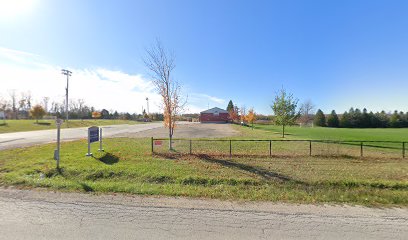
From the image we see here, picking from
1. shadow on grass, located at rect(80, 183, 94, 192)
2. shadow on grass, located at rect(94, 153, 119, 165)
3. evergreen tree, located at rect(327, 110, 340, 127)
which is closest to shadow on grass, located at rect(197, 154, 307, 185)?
shadow on grass, located at rect(94, 153, 119, 165)

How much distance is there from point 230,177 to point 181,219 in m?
3.50

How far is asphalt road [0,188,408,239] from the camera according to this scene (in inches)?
143

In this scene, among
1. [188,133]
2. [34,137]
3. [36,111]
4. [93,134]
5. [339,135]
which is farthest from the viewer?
[36,111]

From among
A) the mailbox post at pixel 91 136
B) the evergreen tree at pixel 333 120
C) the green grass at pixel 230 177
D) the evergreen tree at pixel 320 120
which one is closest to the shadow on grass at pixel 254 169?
the green grass at pixel 230 177

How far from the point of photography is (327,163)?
9781 mm

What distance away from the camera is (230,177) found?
7.39 metres

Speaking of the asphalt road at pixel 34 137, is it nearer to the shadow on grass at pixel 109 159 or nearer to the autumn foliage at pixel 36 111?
the shadow on grass at pixel 109 159

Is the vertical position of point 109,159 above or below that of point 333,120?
below

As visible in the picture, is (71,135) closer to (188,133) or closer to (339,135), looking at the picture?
(188,133)

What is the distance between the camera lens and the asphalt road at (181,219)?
3633 mm

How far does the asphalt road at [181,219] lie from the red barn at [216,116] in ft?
232

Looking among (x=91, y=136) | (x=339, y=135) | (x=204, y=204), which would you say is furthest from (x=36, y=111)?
(x=339, y=135)

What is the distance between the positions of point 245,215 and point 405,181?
22.0 feet

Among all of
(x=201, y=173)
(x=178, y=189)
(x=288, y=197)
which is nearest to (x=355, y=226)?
(x=288, y=197)
